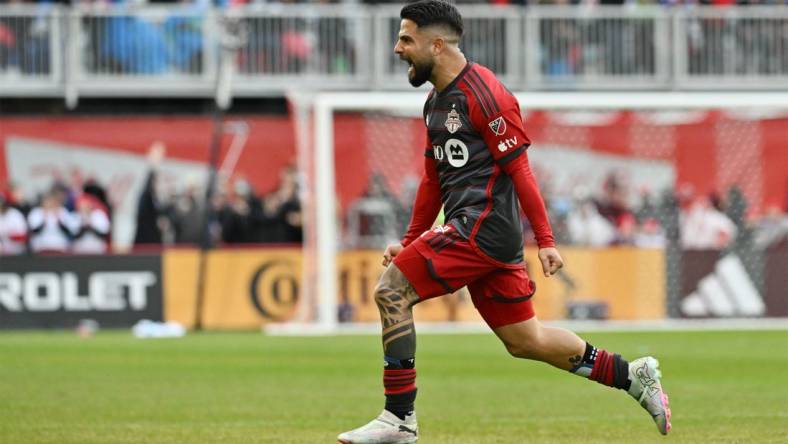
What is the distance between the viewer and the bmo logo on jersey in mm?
7945

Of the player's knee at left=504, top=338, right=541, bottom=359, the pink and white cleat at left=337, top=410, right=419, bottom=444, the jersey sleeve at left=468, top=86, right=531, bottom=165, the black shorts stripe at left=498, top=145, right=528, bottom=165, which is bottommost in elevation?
the pink and white cleat at left=337, top=410, right=419, bottom=444

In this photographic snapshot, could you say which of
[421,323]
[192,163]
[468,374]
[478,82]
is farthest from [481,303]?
[192,163]

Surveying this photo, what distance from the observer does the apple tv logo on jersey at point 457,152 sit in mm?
7945

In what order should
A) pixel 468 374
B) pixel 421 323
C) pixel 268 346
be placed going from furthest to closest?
pixel 421 323 → pixel 268 346 → pixel 468 374

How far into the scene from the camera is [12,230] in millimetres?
23781

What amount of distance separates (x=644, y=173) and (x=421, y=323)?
475 centimetres

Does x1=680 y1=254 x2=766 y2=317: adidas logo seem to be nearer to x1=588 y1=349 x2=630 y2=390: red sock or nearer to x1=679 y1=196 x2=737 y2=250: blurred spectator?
x1=679 y1=196 x2=737 y2=250: blurred spectator

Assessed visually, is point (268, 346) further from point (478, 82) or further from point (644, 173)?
point (478, 82)

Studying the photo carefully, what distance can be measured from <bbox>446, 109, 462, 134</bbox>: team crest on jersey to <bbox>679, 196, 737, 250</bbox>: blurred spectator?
16.5 meters

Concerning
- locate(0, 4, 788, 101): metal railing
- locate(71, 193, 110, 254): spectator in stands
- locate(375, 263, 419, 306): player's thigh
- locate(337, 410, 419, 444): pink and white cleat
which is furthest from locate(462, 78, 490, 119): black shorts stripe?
locate(0, 4, 788, 101): metal railing

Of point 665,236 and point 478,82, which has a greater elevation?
point 478,82

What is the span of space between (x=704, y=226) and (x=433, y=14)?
16851mm

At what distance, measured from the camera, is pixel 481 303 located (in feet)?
26.6

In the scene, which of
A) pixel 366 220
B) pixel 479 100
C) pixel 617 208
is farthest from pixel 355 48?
pixel 479 100
